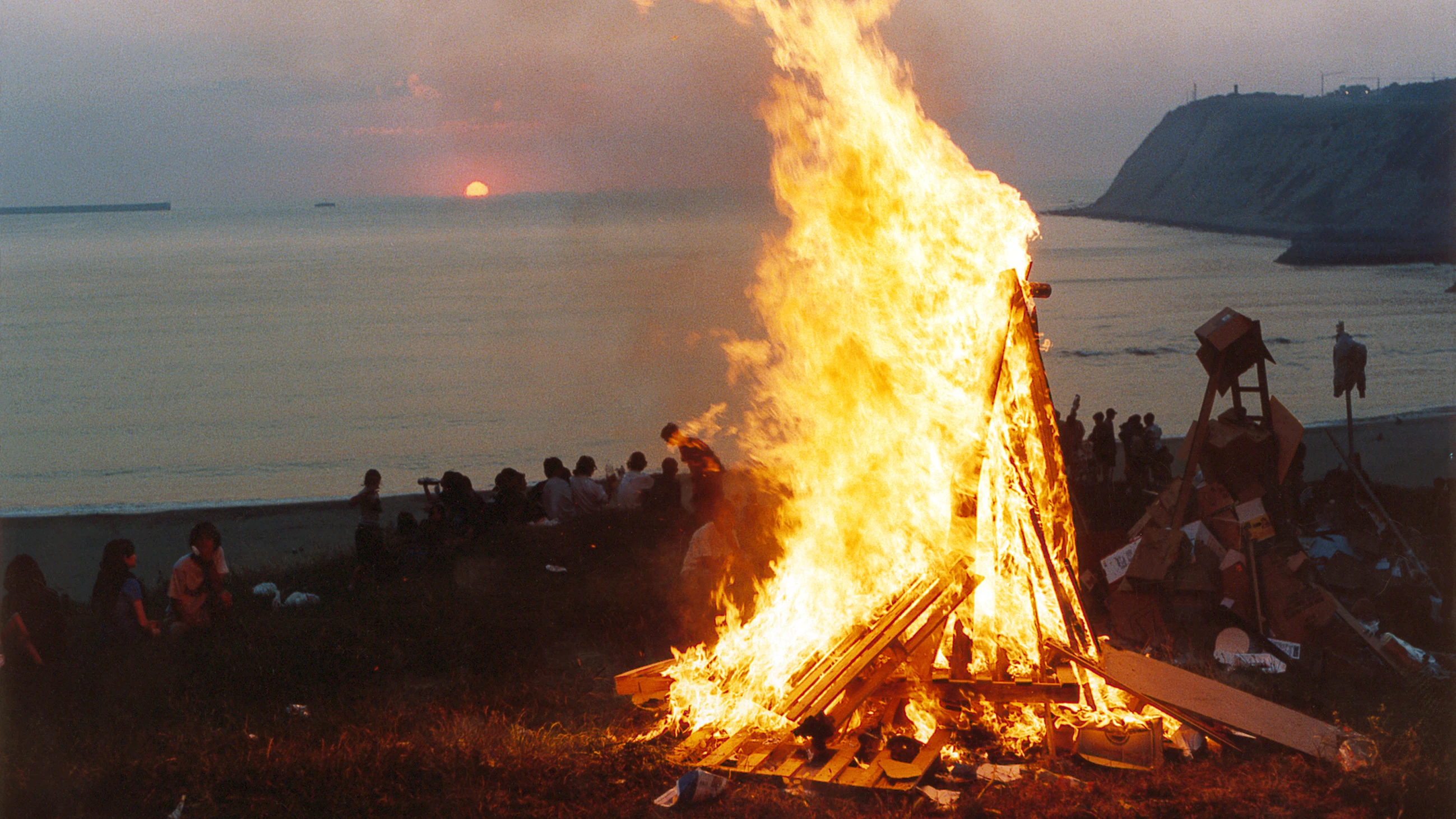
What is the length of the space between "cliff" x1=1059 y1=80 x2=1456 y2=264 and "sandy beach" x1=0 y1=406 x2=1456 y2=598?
76033mm

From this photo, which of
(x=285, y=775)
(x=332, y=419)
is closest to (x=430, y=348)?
(x=332, y=419)

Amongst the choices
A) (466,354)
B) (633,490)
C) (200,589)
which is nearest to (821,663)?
(200,589)

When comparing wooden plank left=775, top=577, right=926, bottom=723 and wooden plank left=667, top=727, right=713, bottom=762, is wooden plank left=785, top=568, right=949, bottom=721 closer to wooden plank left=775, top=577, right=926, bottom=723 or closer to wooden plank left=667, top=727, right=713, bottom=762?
wooden plank left=775, top=577, right=926, bottom=723

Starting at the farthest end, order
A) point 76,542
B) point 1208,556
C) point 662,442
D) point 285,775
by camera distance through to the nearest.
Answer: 1. point 662,442
2. point 76,542
3. point 1208,556
4. point 285,775

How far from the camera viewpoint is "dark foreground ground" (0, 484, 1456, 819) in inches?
254

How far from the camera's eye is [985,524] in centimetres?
757

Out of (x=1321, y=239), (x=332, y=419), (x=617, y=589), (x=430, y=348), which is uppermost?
(x=1321, y=239)

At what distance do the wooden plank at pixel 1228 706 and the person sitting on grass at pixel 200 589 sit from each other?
749 centimetres

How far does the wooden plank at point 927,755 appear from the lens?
654 centimetres

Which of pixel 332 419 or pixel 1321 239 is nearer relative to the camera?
pixel 332 419

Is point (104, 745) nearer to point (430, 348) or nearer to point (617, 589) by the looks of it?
point (617, 589)

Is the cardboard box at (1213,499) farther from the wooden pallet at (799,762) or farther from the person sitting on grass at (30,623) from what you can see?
the person sitting on grass at (30,623)

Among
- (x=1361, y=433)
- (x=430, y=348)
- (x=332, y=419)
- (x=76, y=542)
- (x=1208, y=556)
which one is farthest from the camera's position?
(x=430, y=348)

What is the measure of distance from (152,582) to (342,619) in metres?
7.86
